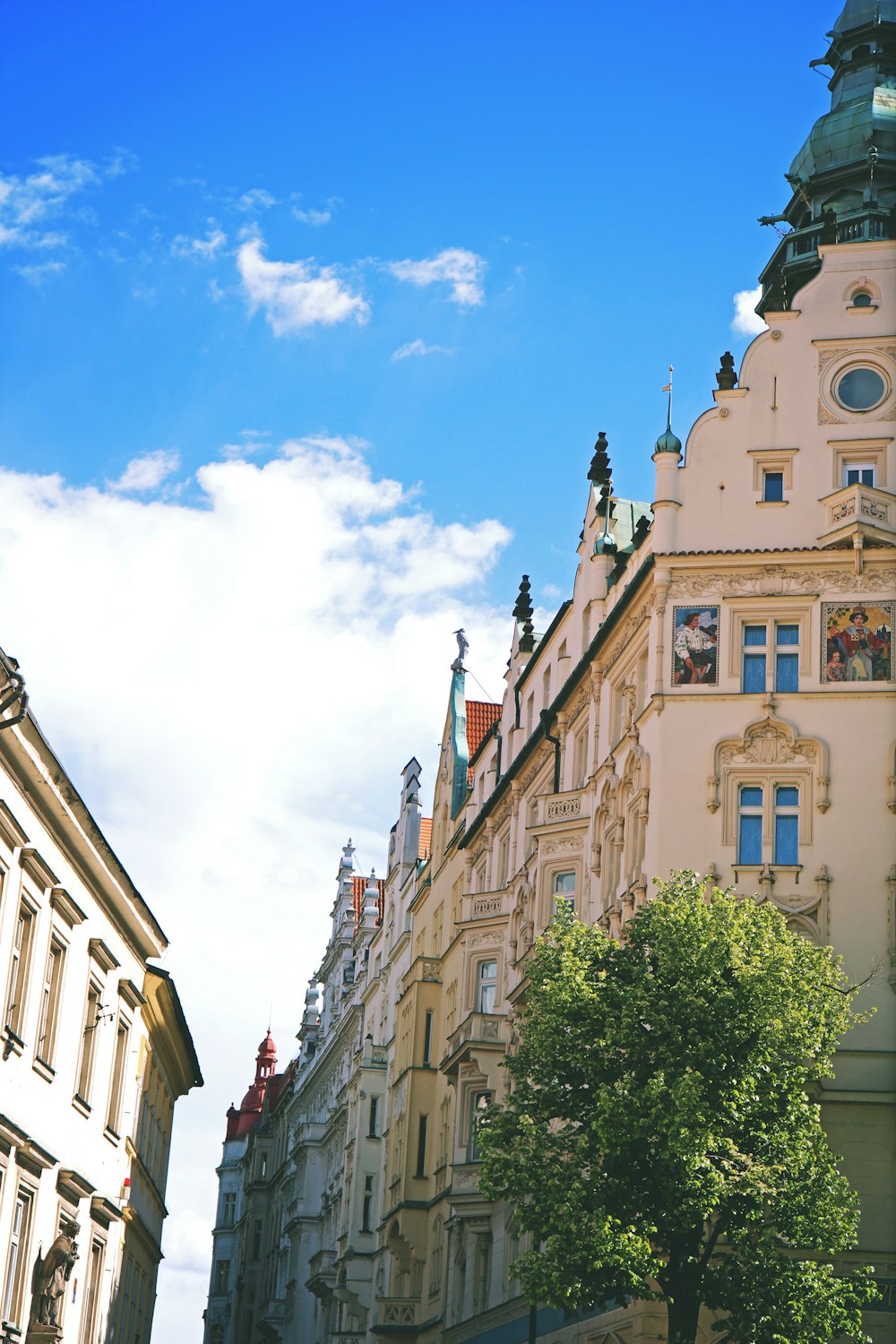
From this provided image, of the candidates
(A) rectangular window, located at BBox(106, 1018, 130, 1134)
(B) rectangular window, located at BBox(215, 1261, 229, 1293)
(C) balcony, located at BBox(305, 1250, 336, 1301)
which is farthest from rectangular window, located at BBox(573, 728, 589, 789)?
(B) rectangular window, located at BBox(215, 1261, 229, 1293)

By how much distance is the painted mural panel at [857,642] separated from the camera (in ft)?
125

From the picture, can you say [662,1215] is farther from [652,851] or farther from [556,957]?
[652,851]

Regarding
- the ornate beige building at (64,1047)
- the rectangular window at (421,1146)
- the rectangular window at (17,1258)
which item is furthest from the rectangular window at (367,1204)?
the rectangular window at (17,1258)

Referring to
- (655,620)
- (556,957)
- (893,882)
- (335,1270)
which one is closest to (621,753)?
(655,620)

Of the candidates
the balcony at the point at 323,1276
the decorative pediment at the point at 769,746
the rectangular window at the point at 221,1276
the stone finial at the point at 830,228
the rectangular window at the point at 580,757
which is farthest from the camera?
the rectangular window at the point at 221,1276

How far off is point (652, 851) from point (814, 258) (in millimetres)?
21108

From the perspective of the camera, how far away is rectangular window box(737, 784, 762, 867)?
1469 inches

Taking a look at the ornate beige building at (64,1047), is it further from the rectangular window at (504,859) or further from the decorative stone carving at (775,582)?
the rectangular window at (504,859)

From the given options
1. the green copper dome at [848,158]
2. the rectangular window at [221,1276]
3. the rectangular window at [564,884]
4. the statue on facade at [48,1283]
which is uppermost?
the green copper dome at [848,158]

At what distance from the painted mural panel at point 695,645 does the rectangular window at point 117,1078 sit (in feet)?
44.7

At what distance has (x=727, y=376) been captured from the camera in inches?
1641

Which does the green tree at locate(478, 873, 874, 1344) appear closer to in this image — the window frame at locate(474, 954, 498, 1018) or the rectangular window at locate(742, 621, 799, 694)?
the rectangular window at locate(742, 621, 799, 694)

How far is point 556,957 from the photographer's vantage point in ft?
104

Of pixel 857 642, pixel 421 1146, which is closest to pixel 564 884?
pixel 857 642
